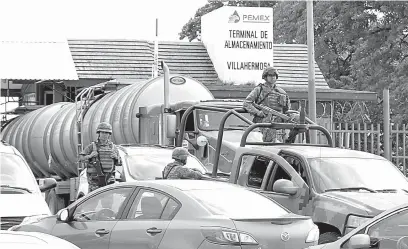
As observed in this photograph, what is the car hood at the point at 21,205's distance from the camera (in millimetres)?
11898

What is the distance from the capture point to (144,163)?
1532 cm

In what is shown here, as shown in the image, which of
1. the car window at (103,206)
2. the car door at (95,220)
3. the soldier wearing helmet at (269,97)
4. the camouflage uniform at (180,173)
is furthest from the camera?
the soldier wearing helmet at (269,97)

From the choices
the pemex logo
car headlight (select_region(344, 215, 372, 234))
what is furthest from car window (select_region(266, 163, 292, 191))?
the pemex logo

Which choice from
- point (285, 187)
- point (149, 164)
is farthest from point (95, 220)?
point (149, 164)

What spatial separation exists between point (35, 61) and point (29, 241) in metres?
27.6

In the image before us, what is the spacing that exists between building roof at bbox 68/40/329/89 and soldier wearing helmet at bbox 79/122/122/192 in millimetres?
18299

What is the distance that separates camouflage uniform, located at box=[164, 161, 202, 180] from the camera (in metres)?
12.5

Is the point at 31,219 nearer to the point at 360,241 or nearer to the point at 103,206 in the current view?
the point at 103,206

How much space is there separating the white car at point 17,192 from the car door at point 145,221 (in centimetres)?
216

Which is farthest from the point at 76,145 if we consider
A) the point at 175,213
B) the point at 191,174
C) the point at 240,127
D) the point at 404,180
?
the point at 175,213

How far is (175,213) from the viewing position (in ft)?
29.9

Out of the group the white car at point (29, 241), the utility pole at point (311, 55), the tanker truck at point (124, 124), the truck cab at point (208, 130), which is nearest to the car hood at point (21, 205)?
the tanker truck at point (124, 124)

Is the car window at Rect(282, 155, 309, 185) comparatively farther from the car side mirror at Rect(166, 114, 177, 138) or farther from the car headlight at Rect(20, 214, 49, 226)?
the car side mirror at Rect(166, 114, 177, 138)

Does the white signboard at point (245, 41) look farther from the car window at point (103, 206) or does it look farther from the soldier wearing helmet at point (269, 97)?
the car window at point (103, 206)
